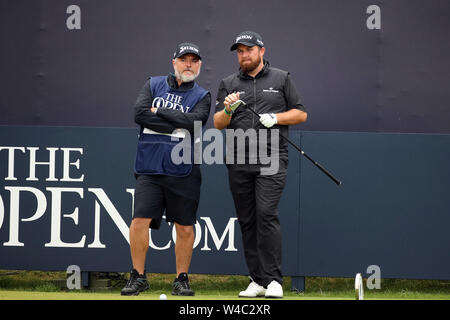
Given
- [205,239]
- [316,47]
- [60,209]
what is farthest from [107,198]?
[316,47]

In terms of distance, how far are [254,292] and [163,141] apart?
133 centimetres

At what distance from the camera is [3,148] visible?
7.02 metres

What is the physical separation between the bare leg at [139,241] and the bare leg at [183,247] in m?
0.26

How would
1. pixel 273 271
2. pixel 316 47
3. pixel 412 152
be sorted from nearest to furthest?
pixel 273 271 < pixel 412 152 < pixel 316 47

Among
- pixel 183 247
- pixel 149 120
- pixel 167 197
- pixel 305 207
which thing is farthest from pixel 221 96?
pixel 305 207

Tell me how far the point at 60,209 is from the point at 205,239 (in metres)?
1.32

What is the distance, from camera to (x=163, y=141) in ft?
19.6

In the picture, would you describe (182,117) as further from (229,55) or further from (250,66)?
(229,55)

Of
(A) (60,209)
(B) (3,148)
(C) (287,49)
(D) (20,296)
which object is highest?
(C) (287,49)

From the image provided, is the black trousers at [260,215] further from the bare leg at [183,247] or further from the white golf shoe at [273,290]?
the bare leg at [183,247]

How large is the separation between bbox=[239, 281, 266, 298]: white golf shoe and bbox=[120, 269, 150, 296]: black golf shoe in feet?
2.44

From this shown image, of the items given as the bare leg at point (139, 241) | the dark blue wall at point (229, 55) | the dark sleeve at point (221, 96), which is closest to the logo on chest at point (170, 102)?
the dark sleeve at point (221, 96)

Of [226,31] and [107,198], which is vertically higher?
[226,31]

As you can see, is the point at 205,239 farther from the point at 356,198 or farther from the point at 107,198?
the point at 356,198
